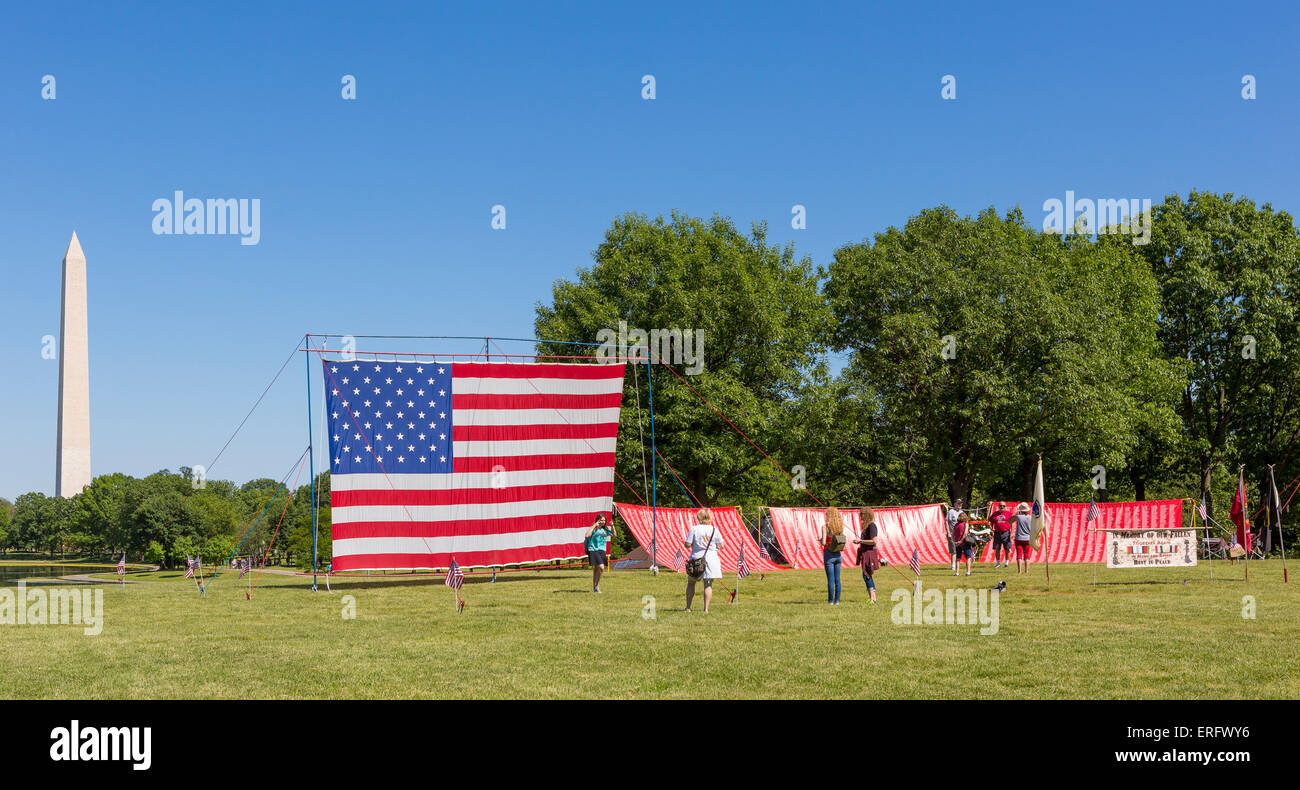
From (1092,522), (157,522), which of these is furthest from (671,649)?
(157,522)

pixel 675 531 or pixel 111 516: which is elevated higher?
pixel 675 531

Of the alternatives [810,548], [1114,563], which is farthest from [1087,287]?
[1114,563]

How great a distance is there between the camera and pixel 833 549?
Answer: 18.7 metres

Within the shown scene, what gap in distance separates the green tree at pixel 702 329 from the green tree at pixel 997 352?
3.47 meters

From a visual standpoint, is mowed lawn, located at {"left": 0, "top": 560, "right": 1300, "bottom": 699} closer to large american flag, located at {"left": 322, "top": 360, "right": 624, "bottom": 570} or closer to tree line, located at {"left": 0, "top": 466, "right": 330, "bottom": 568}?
large american flag, located at {"left": 322, "top": 360, "right": 624, "bottom": 570}

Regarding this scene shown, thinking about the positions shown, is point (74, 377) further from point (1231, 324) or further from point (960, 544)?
point (1231, 324)

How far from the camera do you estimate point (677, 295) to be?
43.8m

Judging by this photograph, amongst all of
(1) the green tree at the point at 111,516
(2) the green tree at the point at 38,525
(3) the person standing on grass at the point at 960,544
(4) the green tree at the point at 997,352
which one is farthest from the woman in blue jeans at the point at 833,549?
(2) the green tree at the point at 38,525

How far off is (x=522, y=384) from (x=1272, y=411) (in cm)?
3523

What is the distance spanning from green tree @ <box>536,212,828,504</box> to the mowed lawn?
2182cm

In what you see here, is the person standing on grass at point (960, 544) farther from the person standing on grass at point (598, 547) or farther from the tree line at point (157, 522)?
the tree line at point (157, 522)

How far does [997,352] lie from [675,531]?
15.9m

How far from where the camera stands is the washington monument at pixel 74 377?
6312cm

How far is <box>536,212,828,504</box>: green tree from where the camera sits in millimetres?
42812
